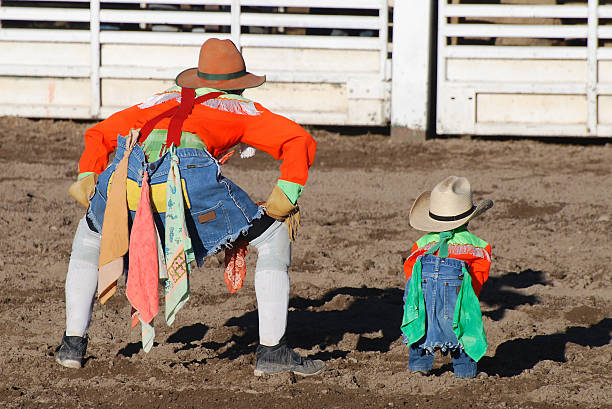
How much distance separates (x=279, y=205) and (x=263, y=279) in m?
0.33

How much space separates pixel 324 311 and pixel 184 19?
6.20 metres

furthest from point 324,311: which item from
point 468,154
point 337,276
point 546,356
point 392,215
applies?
point 468,154

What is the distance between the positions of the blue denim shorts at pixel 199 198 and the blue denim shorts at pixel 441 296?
726 millimetres

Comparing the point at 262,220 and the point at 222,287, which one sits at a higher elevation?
the point at 262,220

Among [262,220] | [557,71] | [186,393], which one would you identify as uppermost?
[557,71]

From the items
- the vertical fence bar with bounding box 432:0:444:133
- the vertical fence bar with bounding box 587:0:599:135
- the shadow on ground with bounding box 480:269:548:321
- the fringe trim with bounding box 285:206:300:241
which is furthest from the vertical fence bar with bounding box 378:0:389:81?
the fringe trim with bounding box 285:206:300:241

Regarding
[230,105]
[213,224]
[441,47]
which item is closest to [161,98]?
[230,105]

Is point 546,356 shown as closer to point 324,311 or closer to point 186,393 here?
point 324,311

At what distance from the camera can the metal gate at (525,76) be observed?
9.95 m

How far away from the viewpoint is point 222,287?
546 cm

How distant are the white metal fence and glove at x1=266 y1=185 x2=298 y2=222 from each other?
6.53 metres

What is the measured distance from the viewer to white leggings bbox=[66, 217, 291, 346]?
156 inches

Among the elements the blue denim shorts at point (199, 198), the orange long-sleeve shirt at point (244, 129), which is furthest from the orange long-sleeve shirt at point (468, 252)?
the blue denim shorts at point (199, 198)

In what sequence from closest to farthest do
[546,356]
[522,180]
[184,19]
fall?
[546,356]
[522,180]
[184,19]
